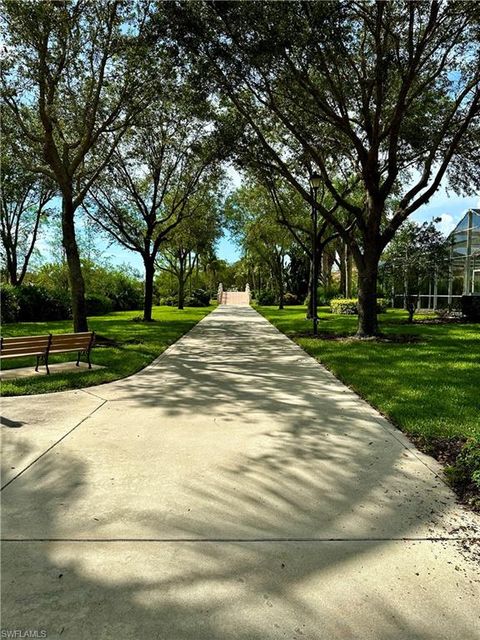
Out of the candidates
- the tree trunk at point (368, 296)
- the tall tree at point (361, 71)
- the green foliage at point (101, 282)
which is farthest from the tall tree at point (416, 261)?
the green foliage at point (101, 282)

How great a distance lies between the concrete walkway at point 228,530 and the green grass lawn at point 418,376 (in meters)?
0.74

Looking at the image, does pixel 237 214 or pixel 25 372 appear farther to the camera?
pixel 237 214

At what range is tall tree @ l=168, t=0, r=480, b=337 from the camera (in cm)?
1048

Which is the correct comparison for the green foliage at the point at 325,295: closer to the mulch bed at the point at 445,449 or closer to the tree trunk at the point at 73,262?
the tree trunk at the point at 73,262

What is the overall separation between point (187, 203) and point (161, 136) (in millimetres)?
5349

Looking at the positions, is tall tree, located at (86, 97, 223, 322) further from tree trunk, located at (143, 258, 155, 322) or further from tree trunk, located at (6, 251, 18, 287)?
tree trunk, located at (6, 251, 18, 287)

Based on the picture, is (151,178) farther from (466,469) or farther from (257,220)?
(466,469)

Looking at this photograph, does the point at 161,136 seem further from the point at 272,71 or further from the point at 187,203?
the point at 272,71

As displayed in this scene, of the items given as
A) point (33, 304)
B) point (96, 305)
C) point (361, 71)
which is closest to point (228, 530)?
point (361, 71)

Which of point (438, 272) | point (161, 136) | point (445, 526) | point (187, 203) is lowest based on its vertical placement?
point (445, 526)

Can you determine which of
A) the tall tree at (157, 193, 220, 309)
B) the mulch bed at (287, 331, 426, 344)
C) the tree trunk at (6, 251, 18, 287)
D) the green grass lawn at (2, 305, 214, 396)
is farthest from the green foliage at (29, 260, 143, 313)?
the mulch bed at (287, 331, 426, 344)

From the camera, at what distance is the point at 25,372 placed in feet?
28.6

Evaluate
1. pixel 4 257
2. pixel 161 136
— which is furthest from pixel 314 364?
pixel 4 257

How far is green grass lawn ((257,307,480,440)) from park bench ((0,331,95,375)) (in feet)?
17.4
